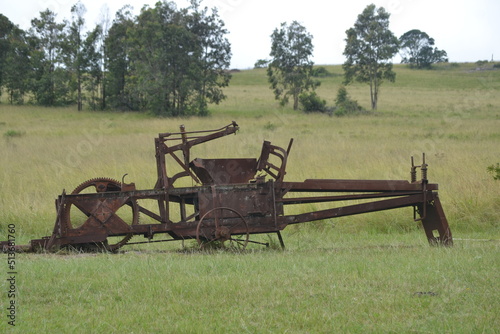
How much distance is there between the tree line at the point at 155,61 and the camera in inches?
1708

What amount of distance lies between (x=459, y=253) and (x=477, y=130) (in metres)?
20.2

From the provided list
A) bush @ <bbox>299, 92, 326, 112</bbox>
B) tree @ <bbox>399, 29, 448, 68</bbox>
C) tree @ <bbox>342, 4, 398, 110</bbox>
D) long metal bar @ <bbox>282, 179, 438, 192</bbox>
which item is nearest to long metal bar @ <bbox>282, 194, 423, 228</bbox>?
long metal bar @ <bbox>282, 179, 438, 192</bbox>

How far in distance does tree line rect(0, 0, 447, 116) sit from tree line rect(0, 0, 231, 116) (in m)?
0.07

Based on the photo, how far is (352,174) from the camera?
43.2 ft

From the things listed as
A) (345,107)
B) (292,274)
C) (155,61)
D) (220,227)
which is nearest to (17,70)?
(155,61)

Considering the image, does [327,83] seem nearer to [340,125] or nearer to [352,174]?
[340,125]

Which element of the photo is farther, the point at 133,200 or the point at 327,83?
the point at 327,83

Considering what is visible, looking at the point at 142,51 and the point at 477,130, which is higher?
the point at 142,51

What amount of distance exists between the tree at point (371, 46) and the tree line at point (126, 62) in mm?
12349

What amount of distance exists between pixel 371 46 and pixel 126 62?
2094 cm

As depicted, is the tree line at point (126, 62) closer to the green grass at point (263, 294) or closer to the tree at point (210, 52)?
the tree at point (210, 52)

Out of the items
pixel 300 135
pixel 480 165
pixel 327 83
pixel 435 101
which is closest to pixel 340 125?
pixel 300 135

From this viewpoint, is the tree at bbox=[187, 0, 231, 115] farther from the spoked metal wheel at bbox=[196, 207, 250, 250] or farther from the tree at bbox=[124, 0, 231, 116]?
the spoked metal wheel at bbox=[196, 207, 250, 250]

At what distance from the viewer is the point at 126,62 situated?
49781 mm
